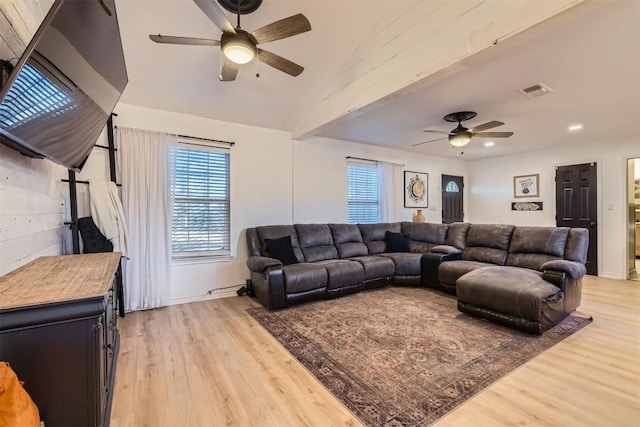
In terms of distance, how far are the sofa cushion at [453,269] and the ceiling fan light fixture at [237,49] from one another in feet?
11.5

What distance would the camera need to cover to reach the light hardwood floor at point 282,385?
5.53 feet

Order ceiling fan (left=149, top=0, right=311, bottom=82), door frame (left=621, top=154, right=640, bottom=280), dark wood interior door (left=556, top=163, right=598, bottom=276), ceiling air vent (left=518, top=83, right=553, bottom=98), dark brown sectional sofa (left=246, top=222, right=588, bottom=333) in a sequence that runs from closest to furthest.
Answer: ceiling fan (left=149, top=0, right=311, bottom=82), dark brown sectional sofa (left=246, top=222, right=588, bottom=333), ceiling air vent (left=518, top=83, right=553, bottom=98), door frame (left=621, top=154, right=640, bottom=280), dark wood interior door (left=556, top=163, right=598, bottom=276)

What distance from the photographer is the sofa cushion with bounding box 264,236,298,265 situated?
12.9ft

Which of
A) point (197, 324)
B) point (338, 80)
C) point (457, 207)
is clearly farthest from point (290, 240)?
point (457, 207)

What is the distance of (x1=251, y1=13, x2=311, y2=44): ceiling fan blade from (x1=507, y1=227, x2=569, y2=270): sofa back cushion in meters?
3.76

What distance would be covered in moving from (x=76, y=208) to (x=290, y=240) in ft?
8.05

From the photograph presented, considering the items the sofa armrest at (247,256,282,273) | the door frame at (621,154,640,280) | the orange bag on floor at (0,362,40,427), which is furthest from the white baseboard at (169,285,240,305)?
the door frame at (621,154,640,280)

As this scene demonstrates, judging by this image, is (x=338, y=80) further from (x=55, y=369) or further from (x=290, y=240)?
(x=55, y=369)

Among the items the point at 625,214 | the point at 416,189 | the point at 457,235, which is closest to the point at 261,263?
the point at 457,235

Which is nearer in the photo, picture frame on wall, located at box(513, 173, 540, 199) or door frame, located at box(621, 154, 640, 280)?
door frame, located at box(621, 154, 640, 280)

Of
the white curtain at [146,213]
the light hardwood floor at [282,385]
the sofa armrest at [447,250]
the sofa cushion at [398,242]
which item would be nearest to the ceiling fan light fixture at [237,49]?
the white curtain at [146,213]

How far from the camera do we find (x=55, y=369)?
1.20 metres

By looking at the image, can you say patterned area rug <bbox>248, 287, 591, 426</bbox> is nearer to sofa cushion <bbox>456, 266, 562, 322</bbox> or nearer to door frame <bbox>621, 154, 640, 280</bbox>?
sofa cushion <bbox>456, 266, 562, 322</bbox>

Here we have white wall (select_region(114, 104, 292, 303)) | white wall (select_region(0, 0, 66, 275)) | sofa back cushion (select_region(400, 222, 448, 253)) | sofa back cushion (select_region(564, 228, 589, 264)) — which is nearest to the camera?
white wall (select_region(0, 0, 66, 275))
